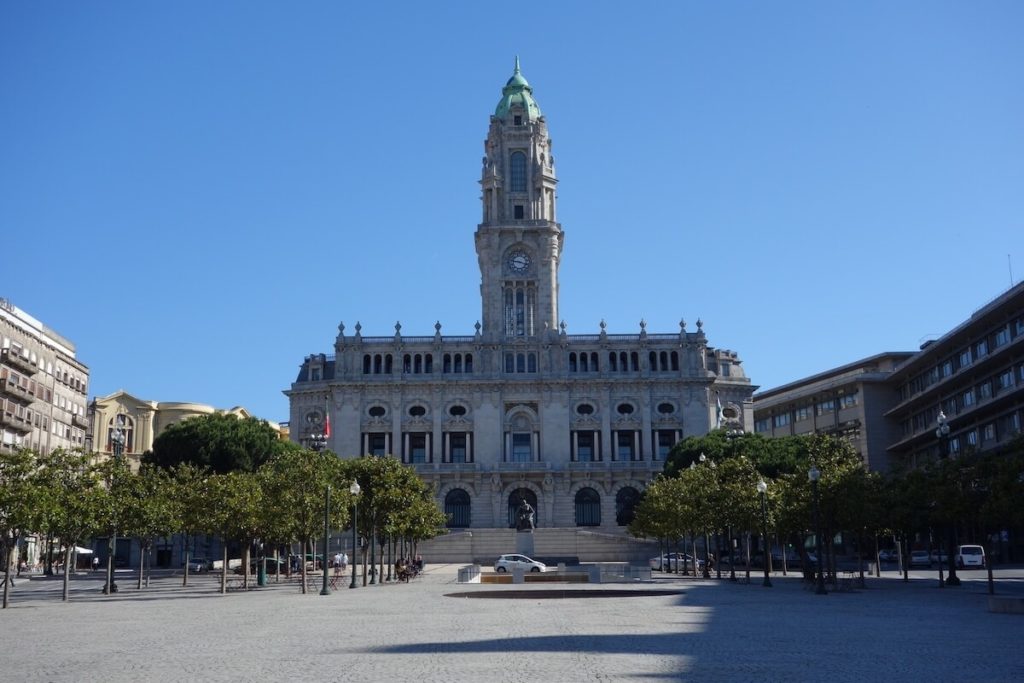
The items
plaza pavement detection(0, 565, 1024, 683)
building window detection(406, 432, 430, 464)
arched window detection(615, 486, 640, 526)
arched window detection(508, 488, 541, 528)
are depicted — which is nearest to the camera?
plaza pavement detection(0, 565, 1024, 683)

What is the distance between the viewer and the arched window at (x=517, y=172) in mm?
124062

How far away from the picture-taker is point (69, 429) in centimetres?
9200

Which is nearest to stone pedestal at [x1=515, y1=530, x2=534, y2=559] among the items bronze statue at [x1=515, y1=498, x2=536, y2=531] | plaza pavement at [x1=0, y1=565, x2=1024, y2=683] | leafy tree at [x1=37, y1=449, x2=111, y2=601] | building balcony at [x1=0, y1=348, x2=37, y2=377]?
bronze statue at [x1=515, y1=498, x2=536, y2=531]

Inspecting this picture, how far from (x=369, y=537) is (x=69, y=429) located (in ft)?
134

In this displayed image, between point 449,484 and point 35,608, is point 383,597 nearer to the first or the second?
point 35,608

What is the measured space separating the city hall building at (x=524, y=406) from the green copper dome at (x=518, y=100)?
723 inches

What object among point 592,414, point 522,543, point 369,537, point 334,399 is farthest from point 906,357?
point 369,537

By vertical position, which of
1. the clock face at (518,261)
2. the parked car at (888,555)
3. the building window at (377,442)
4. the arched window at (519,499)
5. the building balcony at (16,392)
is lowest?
the parked car at (888,555)

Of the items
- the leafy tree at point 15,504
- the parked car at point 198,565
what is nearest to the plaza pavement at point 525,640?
the leafy tree at point 15,504

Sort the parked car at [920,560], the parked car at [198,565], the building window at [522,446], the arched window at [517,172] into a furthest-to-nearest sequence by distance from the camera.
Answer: the arched window at [517,172] → the building window at [522,446] → the parked car at [920,560] → the parked car at [198,565]

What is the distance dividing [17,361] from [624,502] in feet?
199

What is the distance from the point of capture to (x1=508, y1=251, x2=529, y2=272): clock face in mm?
120750

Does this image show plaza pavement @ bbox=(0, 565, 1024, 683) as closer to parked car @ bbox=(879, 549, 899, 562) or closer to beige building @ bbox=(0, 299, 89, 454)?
beige building @ bbox=(0, 299, 89, 454)

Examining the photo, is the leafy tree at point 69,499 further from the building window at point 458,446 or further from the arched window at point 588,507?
the arched window at point 588,507
